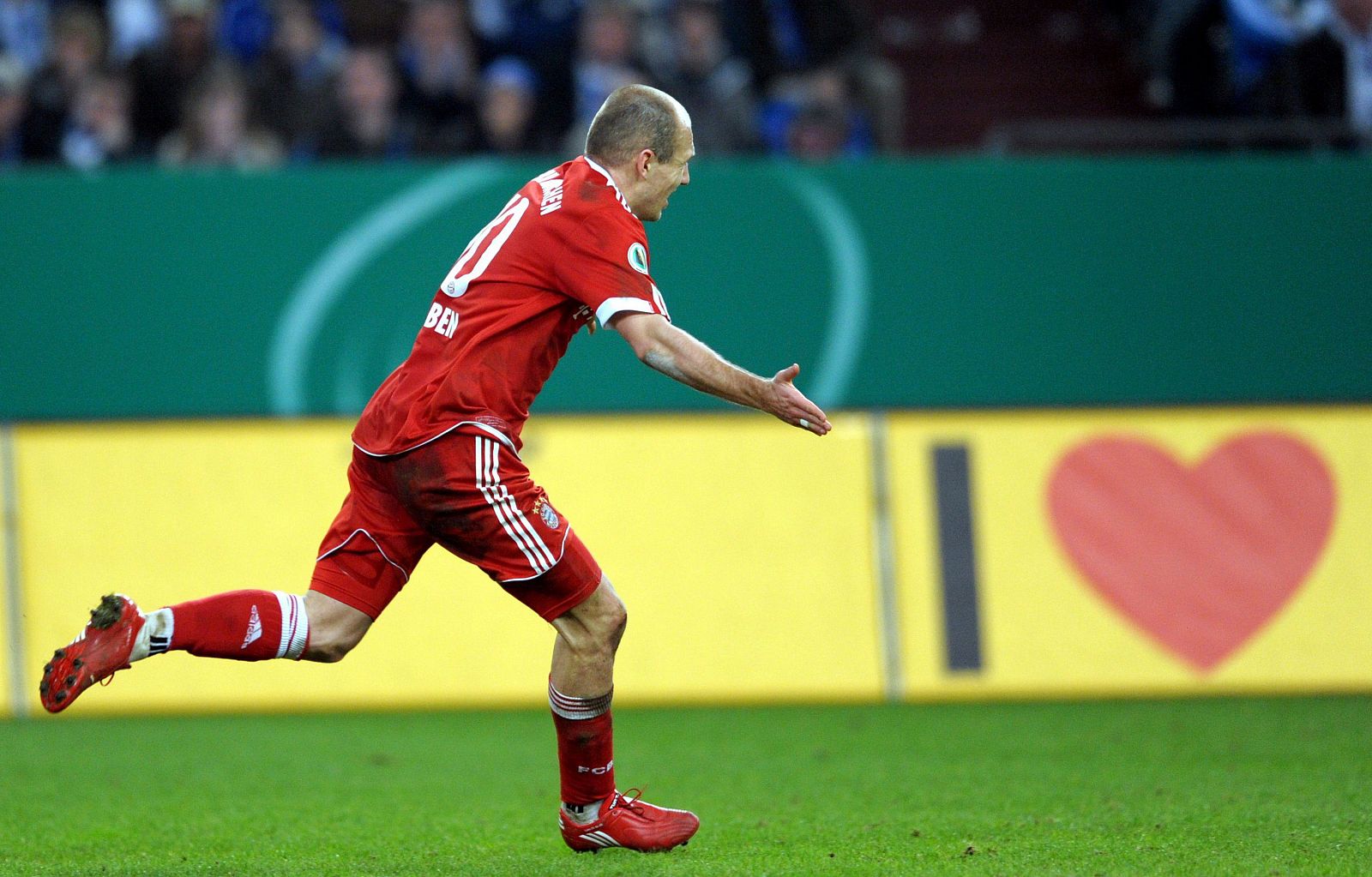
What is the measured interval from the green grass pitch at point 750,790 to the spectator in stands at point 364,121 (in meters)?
4.12

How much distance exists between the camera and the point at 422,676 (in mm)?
8750

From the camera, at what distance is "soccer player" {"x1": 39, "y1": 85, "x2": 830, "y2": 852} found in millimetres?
4633

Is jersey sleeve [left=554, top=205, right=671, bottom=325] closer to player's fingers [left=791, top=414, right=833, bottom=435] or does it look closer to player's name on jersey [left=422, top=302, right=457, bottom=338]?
player's name on jersey [left=422, top=302, right=457, bottom=338]

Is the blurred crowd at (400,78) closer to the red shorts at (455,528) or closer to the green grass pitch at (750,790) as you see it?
the green grass pitch at (750,790)

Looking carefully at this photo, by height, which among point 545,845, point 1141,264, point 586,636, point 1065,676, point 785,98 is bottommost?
point 1065,676

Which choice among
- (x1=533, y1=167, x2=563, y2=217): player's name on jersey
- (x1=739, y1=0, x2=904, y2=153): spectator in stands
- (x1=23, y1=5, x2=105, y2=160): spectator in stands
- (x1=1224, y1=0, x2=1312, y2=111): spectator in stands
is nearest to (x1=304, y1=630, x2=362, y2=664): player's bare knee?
(x1=533, y1=167, x2=563, y2=217): player's name on jersey

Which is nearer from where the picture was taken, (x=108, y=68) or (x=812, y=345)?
(x=812, y=345)

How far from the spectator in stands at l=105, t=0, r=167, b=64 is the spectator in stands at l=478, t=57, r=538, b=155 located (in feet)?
8.08

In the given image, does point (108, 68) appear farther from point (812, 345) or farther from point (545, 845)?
point (545, 845)

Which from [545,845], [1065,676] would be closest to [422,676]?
[1065,676]

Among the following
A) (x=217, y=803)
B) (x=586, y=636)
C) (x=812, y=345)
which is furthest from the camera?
(x=812, y=345)

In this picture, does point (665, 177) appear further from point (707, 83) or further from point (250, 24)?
point (250, 24)

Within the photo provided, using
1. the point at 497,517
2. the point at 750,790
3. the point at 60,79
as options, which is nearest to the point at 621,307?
the point at 497,517

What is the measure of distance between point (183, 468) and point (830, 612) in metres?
3.44
